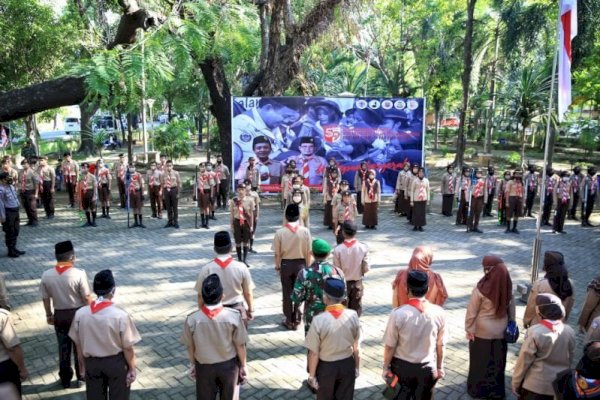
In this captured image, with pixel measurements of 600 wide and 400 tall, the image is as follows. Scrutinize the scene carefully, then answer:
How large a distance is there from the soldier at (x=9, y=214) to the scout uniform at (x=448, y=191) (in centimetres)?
1106

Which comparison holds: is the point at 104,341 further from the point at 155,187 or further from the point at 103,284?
the point at 155,187

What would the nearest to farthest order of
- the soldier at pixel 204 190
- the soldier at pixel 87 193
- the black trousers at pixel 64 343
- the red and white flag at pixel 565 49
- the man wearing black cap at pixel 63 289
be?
the man wearing black cap at pixel 63 289 < the black trousers at pixel 64 343 < the red and white flag at pixel 565 49 < the soldier at pixel 87 193 < the soldier at pixel 204 190

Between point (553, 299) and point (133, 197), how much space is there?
36.6 feet

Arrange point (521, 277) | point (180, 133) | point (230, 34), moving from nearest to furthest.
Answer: point (230, 34)
point (521, 277)
point (180, 133)

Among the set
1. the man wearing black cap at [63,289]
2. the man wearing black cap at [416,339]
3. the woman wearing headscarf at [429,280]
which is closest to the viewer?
the man wearing black cap at [416,339]

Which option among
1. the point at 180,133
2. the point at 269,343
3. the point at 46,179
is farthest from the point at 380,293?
the point at 180,133

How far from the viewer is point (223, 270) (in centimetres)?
543

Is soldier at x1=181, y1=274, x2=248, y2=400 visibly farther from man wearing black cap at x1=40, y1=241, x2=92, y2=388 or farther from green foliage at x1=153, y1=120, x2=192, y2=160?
green foliage at x1=153, y1=120, x2=192, y2=160

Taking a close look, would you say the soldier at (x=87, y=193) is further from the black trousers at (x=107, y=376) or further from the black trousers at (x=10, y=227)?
the black trousers at (x=107, y=376)

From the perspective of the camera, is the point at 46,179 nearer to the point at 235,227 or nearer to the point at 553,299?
the point at 235,227

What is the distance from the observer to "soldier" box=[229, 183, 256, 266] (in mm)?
9727

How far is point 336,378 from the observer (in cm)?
422

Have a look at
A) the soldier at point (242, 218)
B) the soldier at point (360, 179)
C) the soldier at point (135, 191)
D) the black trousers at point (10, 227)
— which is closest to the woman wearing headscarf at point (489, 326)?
the soldier at point (242, 218)

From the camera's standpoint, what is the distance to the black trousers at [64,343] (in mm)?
5396
